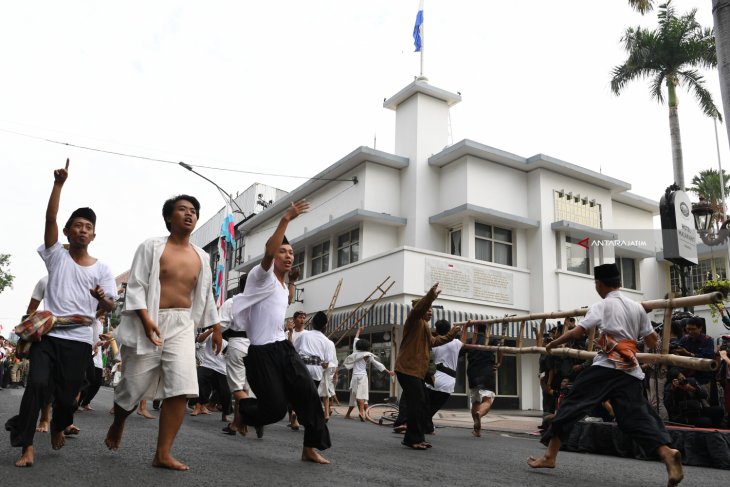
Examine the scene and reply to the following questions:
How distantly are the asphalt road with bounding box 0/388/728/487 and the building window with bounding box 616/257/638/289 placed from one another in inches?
752

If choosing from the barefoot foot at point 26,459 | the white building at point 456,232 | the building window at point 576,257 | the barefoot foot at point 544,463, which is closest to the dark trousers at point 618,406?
the barefoot foot at point 544,463

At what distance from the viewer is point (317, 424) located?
16.3 feet

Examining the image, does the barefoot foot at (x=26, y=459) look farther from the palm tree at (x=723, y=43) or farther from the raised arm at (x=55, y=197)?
the palm tree at (x=723, y=43)

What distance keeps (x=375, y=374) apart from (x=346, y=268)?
3667 mm

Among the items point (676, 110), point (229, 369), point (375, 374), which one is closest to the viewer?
point (229, 369)

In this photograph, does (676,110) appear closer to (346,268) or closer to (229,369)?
(346,268)

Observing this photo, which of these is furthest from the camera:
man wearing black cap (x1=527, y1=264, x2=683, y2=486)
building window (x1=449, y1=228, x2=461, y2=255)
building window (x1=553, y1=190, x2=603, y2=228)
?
building window (x1=553, y1=190, x2=603, y2=228)

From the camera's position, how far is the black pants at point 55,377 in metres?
4.44

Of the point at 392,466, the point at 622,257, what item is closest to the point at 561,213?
the point at 622,257

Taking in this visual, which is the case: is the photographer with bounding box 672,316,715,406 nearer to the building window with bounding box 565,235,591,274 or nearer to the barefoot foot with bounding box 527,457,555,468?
the barefoot foot with bounding box 527,457,555,468

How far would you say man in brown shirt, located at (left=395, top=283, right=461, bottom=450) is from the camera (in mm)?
7172

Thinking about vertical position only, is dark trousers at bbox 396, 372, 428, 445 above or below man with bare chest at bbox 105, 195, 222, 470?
below

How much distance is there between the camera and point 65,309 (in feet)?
16.0

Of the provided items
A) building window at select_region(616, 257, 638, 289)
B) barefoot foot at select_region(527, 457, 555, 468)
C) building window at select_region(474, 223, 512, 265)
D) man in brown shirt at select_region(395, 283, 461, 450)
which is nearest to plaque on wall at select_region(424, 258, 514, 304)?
building window at select_region(474, 223, 512, 265)
